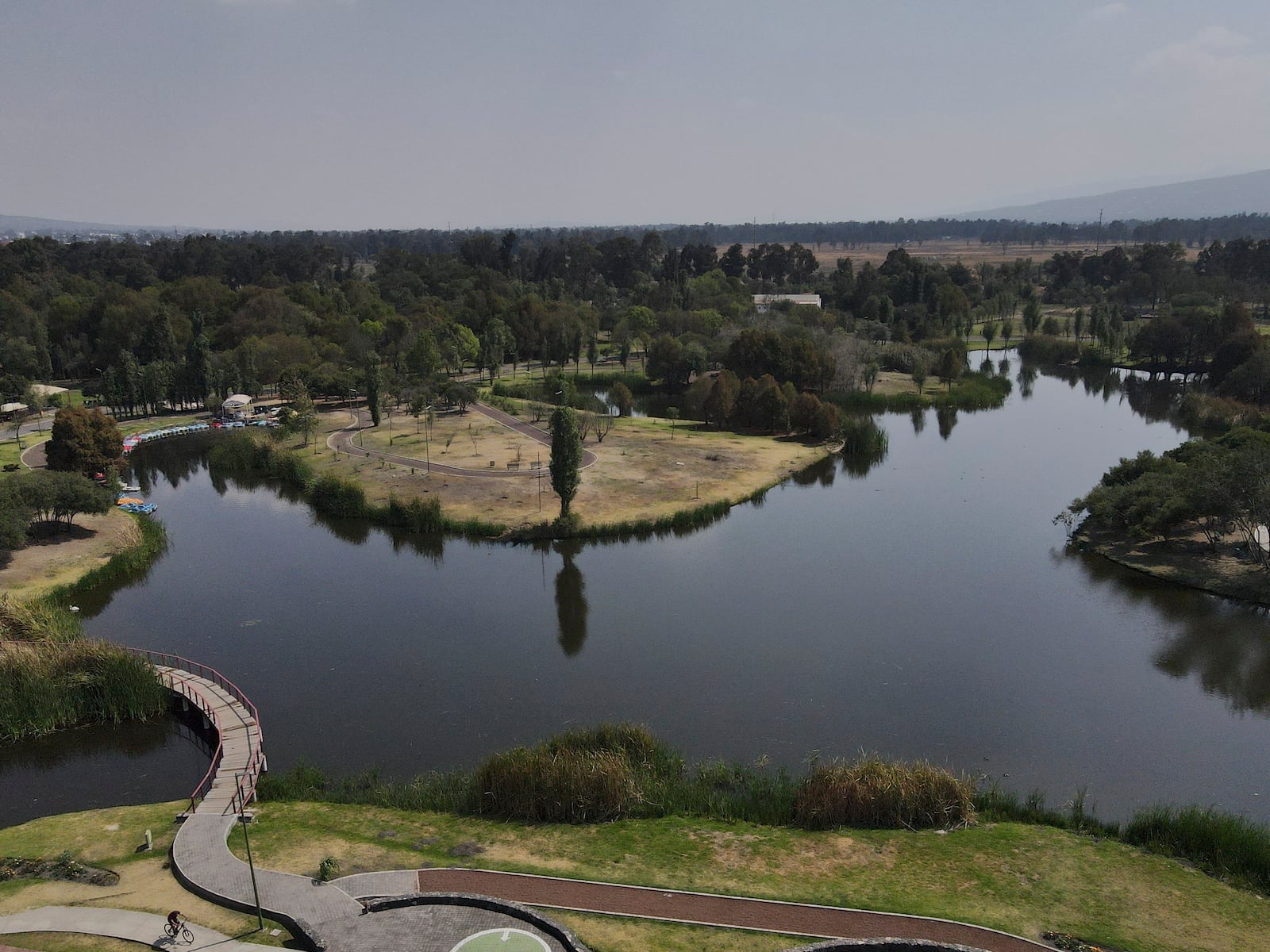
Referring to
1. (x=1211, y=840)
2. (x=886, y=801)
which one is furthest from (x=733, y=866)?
(x=1211, y=840)

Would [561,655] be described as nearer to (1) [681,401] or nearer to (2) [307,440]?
(2) [307,440]

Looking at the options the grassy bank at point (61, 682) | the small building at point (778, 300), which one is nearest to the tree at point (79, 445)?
the grassy bank at point (61, 682)

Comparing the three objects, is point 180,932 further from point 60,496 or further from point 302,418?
point 302,418

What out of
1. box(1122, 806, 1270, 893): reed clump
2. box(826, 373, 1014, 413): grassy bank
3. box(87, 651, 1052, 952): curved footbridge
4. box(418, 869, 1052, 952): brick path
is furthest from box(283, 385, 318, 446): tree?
box(1122, 806, 1270, 893): reed clump

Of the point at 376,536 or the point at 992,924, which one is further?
the point at 376,536

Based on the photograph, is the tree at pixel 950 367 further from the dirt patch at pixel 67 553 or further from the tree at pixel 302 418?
the dirt patch at pixel 67 553

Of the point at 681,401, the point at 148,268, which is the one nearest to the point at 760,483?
the point at 681,401
